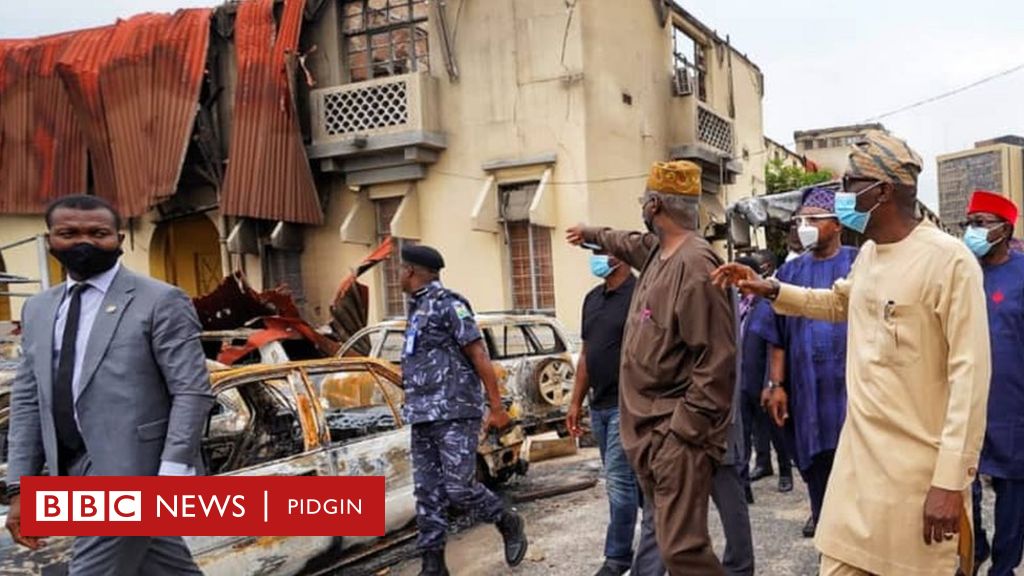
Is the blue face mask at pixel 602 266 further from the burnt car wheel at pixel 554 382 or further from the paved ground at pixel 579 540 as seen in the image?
the burnt car wheel at pixel 554 382

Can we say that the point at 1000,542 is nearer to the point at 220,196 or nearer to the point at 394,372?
the point at 394,372

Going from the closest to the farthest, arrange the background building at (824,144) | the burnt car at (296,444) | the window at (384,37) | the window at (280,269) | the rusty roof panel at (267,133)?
the burnt car at (296,444), the rusty roof panel at (267,133), the window at (384,37), the window at (280,269), the background building at (824,144)

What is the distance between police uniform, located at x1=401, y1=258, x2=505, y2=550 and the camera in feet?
13.8

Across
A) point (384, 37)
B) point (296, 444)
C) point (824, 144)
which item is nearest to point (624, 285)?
point (296, 444)

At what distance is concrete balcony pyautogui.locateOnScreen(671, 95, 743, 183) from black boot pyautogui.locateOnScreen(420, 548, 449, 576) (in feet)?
31.8

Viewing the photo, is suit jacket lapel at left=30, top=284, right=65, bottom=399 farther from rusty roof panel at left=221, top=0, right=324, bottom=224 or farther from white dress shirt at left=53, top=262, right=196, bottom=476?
rusty roof panel at left=221, top=0, right=324, bottom=224

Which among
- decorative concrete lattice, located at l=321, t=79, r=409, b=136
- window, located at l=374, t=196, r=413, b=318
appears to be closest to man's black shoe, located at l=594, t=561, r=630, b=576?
decorative concrete lattice, located at l=321, t=79, r=409, b=136

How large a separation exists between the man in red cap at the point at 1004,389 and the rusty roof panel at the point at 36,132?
43.9ft

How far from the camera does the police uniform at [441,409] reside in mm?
4199

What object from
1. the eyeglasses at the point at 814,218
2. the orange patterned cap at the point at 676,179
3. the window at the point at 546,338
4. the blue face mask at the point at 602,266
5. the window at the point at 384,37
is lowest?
the window at the point at 546,338

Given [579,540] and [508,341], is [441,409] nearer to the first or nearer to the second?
[579,540]

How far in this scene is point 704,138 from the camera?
13.3 m

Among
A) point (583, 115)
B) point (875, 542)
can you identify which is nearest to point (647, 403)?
point (875, 542)

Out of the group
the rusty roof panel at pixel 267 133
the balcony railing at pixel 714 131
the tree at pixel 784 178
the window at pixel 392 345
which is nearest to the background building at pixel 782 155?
the tree at pixel 784 178
